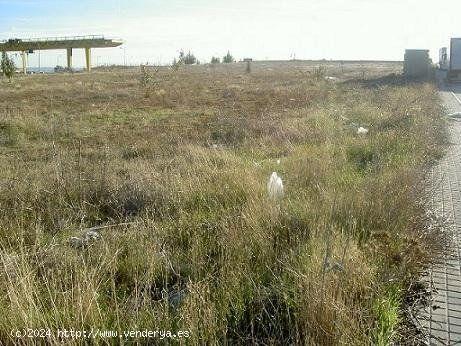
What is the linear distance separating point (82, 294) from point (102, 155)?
7809mm

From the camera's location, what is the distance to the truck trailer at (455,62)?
116 feet

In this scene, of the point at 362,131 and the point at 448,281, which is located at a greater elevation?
the point at 362,131

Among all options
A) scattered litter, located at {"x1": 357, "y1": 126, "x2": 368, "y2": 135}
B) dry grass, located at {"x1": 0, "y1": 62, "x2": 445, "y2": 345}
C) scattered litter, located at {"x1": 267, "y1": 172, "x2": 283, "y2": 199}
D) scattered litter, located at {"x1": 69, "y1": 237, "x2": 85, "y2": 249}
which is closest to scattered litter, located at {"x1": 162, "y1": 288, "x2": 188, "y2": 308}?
dry grass, located at {"x1": 0, "y1": 62, "x2": 445, "y2": 345}

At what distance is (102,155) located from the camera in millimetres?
10609

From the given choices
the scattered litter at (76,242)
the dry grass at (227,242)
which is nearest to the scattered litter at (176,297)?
the dry grass at (227,242)

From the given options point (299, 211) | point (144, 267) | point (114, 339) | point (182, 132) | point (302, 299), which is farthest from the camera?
point (182, 132)

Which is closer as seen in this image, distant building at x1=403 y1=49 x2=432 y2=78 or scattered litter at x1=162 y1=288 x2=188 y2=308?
scattered litter at x1=162 y1=288 x2=188 y2=308

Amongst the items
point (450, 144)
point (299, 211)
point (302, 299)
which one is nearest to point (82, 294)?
point (302, 299)

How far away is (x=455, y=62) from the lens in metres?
35.6

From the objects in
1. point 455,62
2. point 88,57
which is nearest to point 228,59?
point 88,57

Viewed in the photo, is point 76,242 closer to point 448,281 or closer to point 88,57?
point 448,281

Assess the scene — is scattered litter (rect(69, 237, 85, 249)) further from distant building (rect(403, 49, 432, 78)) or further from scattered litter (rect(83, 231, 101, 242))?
distant building (rect(403, 49, 432, 78))

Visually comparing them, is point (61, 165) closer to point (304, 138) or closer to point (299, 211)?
point (299, 211)

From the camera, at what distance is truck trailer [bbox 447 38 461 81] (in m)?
35.3
